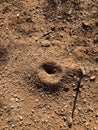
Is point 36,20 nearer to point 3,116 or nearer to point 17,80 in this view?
point 17,80

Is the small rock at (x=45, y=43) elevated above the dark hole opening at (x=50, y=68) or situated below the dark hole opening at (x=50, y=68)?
above

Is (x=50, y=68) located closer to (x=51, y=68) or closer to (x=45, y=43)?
(x=51, y=68)

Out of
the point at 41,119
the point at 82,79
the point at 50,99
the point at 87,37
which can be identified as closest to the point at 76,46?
the point at 87,37

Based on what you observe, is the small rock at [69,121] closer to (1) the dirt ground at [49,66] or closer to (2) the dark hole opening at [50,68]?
(1) the dirt ground at [49,66]

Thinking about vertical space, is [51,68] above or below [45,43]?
below

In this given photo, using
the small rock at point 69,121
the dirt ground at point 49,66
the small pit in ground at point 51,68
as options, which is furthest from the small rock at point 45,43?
the small rock at point 69,121

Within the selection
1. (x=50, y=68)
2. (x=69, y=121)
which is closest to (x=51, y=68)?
(x=50, y=68)

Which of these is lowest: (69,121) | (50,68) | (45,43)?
(69,121)

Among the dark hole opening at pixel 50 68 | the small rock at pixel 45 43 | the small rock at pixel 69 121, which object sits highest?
the small rock at pixel 45 43
